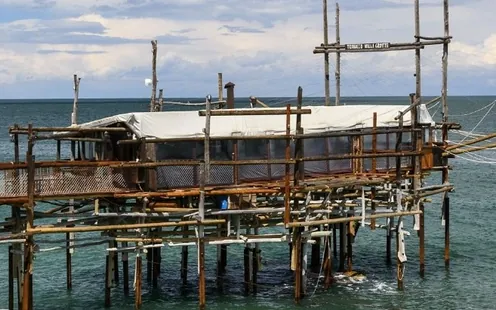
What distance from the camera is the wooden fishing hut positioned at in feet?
86.0

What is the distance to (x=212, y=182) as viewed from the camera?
92.6ft

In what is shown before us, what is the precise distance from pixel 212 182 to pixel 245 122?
2.51m

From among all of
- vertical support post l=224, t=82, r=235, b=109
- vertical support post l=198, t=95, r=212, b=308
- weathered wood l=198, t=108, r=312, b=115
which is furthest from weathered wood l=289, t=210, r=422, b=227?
vertical support post l=224, t=82, r=235, b=109

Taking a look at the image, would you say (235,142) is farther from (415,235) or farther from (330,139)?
(415,235)

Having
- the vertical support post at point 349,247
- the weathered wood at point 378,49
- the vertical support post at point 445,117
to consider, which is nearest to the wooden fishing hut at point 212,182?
the vertical support post at point 349,247

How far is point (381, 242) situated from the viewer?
40500mm

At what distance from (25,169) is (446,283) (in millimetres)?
15982

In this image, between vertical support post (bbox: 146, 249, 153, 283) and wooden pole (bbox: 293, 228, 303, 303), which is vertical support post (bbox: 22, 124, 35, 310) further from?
wooden pole (bbox: 293, 228, 303, 303)

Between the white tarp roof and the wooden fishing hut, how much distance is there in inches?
1.5

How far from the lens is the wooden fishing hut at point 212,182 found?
86.0 ft

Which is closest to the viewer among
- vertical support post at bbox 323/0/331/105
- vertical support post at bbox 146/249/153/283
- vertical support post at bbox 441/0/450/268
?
vertical support post at bbox 146/249/153/283

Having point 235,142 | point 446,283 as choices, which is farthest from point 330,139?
point 446,283

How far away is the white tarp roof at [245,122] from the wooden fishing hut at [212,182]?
4 cm

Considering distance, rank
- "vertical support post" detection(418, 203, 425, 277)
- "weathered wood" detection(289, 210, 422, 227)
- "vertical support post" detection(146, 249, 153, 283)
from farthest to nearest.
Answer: "vertical support post" detection(146, 249, 153, 283), "vertical support post" detection(418, 203, 425, 277), "weathered wood" detection(289, 210, 422, 227)
